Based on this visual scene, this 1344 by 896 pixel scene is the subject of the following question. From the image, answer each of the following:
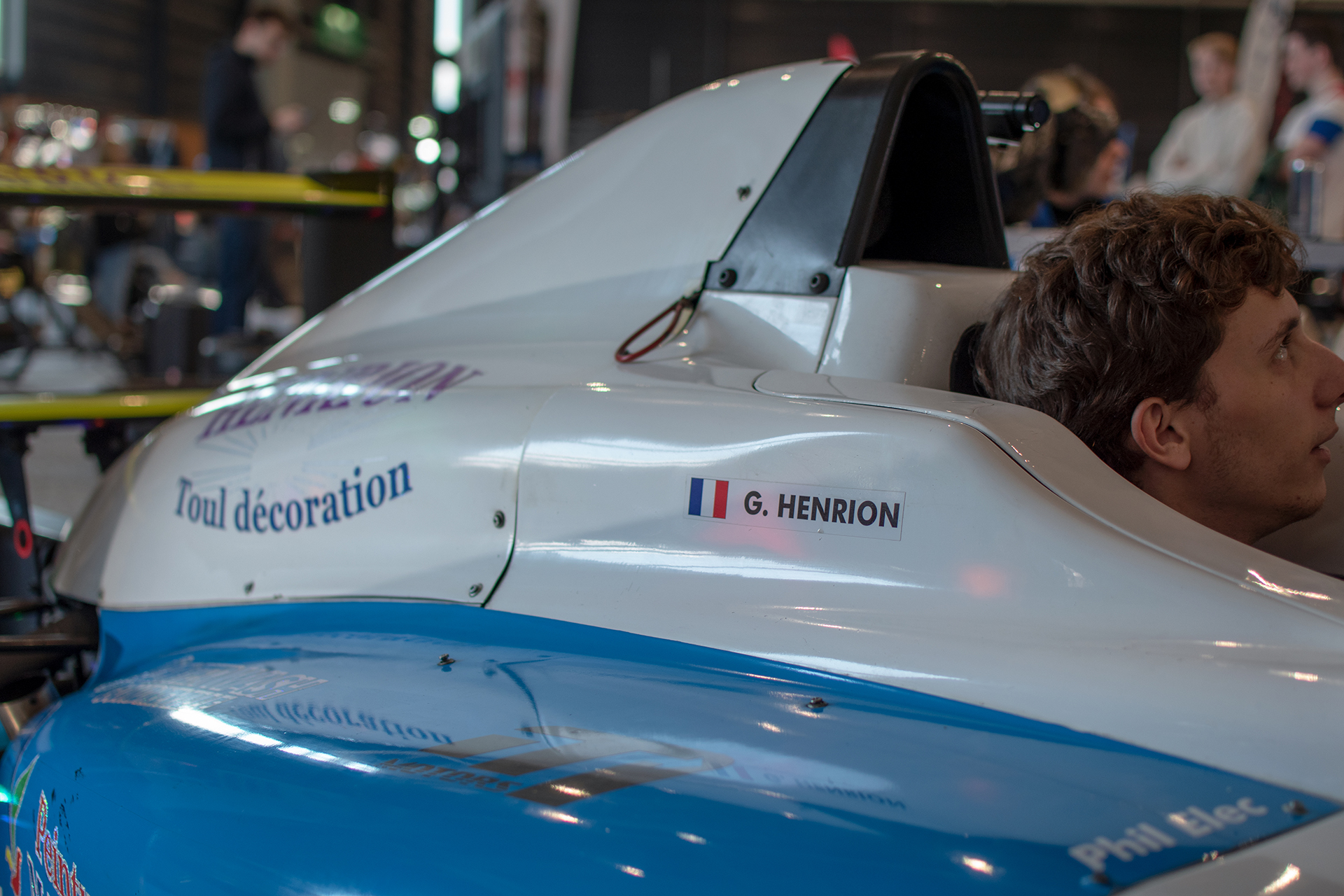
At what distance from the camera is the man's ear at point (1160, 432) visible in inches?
46.4

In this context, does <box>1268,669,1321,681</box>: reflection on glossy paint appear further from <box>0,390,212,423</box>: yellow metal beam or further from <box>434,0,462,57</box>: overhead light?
<box>434,0,462,57</box>: overhead light

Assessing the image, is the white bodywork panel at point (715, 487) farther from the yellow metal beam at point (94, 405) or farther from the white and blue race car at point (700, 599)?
the yellow metal beam at point (94, 405)

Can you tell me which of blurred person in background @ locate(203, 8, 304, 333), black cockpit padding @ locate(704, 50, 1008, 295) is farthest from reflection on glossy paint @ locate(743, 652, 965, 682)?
blurred person in background @ locate(203, 8, 304, 333)

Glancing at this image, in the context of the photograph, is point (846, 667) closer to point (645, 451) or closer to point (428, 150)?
point (645, 451)

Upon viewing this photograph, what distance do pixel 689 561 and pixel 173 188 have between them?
59.0 inches

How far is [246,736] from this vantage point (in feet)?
3.49

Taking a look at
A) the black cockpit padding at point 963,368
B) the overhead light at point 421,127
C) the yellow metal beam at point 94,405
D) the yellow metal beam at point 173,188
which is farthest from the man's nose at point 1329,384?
the overhead light at point 421,127

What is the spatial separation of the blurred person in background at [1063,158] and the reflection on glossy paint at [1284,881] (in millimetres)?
1658

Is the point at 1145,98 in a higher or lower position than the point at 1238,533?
higher

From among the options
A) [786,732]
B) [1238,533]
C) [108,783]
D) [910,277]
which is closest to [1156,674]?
[786,732]

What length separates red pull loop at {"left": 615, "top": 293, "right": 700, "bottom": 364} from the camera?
1.39 m

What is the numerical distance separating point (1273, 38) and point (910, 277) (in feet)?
29.3

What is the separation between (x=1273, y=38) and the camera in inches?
338

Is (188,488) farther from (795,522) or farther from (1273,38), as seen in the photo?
(1273,38)
